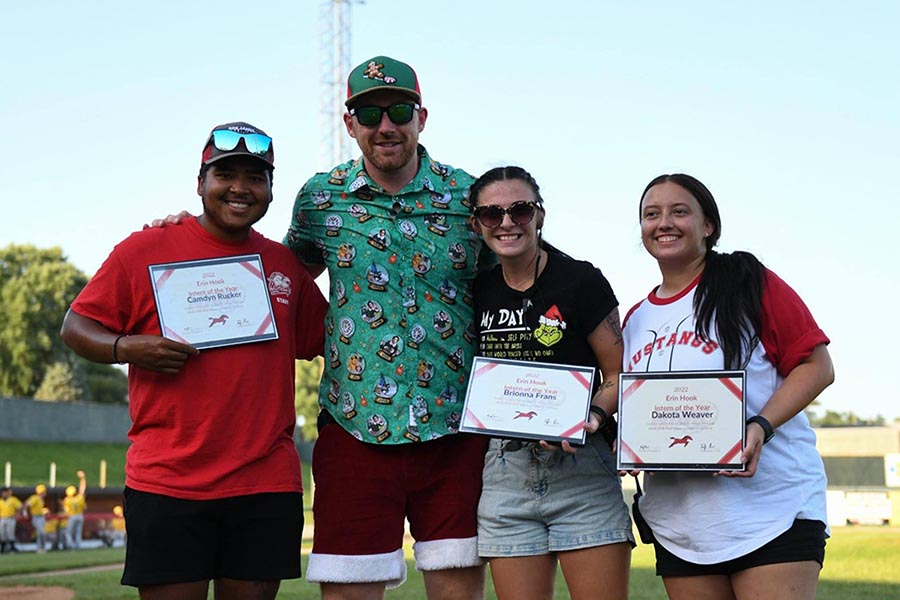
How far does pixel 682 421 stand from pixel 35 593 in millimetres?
10709

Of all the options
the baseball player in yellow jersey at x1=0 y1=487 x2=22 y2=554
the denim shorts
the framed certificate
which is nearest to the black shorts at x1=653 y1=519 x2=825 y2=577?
the framed certificate

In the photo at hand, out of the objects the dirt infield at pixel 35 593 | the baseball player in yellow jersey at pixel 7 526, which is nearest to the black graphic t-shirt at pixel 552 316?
the dirt infield at pixel 35 593

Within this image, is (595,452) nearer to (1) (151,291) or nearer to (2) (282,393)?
(2) (282,393)

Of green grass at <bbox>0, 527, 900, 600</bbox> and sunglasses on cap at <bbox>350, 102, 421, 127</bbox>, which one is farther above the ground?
sunglasses on cap at <bbox>350, 102, 421, 127</bbox>

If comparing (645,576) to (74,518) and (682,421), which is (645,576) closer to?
(682,421)

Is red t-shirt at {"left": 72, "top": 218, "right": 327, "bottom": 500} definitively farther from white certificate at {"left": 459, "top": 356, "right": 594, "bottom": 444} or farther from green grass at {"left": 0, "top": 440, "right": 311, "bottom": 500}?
green grass at {"left": 0, "top": 440, "right": 311, "bottom": 500}

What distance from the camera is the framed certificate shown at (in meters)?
3.89

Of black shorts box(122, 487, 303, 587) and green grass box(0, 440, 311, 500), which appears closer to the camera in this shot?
black shorts box(122, 487, 303, 587)

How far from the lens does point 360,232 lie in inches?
189

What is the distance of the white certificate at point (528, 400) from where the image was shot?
4234 millimetres

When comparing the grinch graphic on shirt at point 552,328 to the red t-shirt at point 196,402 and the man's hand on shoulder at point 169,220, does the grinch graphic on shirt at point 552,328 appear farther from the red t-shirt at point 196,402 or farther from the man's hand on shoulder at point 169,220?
the man's hand on shoulder at point 169,220

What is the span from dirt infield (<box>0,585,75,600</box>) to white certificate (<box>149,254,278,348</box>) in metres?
8.67

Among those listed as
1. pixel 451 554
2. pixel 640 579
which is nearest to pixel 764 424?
pixel 451 554

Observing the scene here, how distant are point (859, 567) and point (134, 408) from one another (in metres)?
14.3
